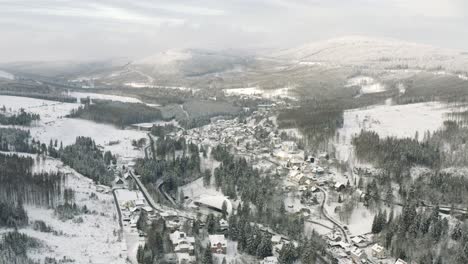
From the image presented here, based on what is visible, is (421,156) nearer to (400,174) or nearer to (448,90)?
(400,174)

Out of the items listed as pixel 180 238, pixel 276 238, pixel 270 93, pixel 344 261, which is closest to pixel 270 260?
pixel 276 238

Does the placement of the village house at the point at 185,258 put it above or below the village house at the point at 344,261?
above

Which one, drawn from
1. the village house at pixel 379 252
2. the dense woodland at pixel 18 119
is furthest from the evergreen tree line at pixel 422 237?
the dense woodland at pixel 18 119

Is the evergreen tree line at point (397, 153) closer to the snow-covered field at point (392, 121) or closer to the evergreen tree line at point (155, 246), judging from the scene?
the snow-covered field at point (392, 121)

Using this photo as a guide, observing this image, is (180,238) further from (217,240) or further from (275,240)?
(275,240)

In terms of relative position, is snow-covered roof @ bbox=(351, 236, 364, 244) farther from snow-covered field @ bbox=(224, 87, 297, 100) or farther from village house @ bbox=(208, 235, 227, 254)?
snow-covered field @ bbox=(224, 87, 297, 100)

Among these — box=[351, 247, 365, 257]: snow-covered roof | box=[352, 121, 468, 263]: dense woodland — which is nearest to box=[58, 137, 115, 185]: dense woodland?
box=[351, 247, 365, 257]: snow-covered roof
